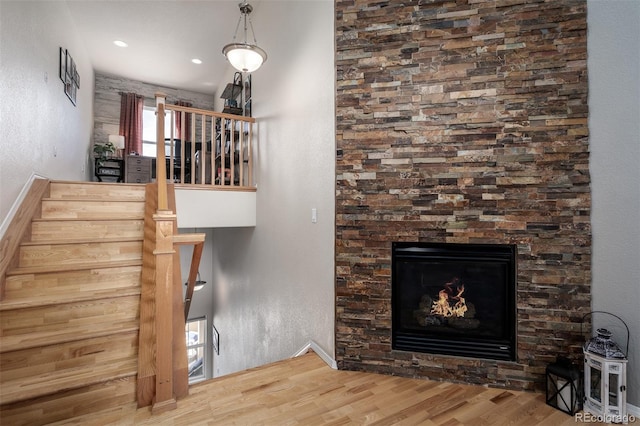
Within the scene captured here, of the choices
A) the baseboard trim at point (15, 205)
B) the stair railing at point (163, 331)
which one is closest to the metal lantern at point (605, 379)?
the stair railing at point (163, 331)

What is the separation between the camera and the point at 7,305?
1873mm

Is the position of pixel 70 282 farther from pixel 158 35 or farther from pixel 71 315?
pixel 158 35

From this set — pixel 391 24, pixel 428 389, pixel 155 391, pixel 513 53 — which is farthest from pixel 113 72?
pixel 428 389

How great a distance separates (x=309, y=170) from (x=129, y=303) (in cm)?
177

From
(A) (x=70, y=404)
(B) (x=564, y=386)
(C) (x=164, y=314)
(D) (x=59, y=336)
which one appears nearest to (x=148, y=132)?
(D) (x=59, y=336)

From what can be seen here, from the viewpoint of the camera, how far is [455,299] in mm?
2240

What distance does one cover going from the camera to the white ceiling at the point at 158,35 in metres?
4.18

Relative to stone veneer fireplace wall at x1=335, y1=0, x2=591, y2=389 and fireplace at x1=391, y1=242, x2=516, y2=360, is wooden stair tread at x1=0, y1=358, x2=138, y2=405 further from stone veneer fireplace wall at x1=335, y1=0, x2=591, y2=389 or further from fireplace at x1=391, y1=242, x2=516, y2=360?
fireplace at x1=391, y1=242, x2=516, y2=360

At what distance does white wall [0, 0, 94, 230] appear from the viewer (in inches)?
93.5

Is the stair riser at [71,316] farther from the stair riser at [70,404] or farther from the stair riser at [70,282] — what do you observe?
the stair riser at [70,404]

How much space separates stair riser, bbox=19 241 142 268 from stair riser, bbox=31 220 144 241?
0.13m

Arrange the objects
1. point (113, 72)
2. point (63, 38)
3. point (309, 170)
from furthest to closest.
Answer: point (113, 72), point (63, 38), point (309, 170)

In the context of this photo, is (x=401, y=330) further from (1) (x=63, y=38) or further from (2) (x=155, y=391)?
(1) (x=63, y=38)

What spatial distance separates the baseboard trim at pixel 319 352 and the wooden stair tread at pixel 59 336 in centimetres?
139
